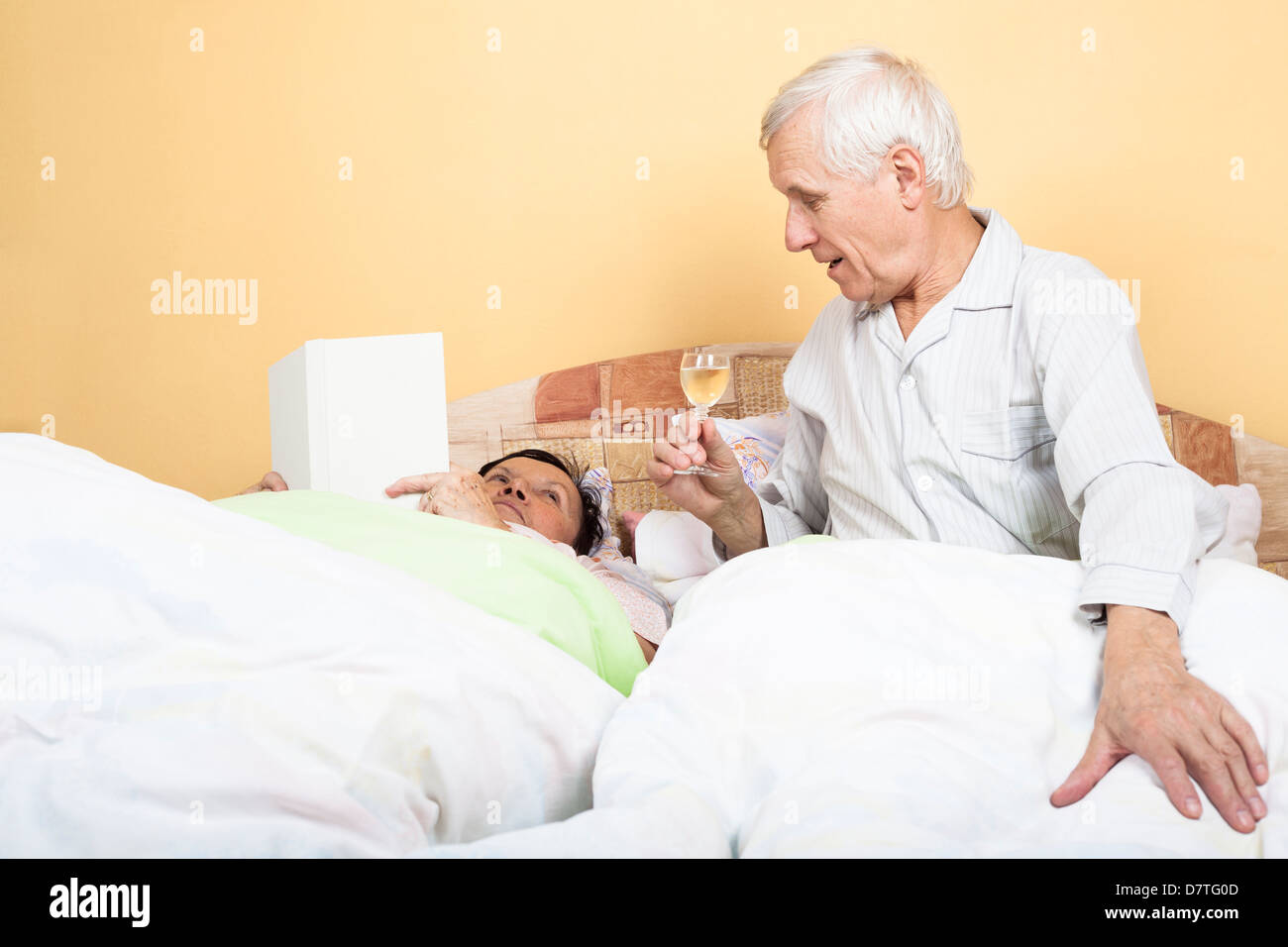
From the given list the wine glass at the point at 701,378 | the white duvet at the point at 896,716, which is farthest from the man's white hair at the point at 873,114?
the white duvet at the point at 896,716

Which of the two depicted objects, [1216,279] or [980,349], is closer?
[980,349]

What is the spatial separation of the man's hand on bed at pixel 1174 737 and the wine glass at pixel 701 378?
636 millimetres

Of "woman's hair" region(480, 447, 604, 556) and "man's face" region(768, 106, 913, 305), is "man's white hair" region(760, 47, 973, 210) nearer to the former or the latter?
"man's face" region(768, 106, 913, 305)

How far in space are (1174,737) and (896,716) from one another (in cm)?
23

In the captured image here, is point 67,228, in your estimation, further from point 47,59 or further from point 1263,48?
point 1263,48

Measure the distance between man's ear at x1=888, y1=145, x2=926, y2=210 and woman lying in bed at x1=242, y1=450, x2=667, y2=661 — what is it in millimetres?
667

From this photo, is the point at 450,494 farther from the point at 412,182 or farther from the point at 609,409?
the point at 412,182

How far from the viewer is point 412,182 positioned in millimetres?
2242

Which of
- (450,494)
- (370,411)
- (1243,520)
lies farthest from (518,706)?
(1243,520)

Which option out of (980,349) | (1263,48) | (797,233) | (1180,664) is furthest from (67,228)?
(1263,48)

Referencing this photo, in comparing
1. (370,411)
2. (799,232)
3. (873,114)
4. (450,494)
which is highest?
(873,114)

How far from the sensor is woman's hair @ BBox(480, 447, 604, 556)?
6.32 feet
